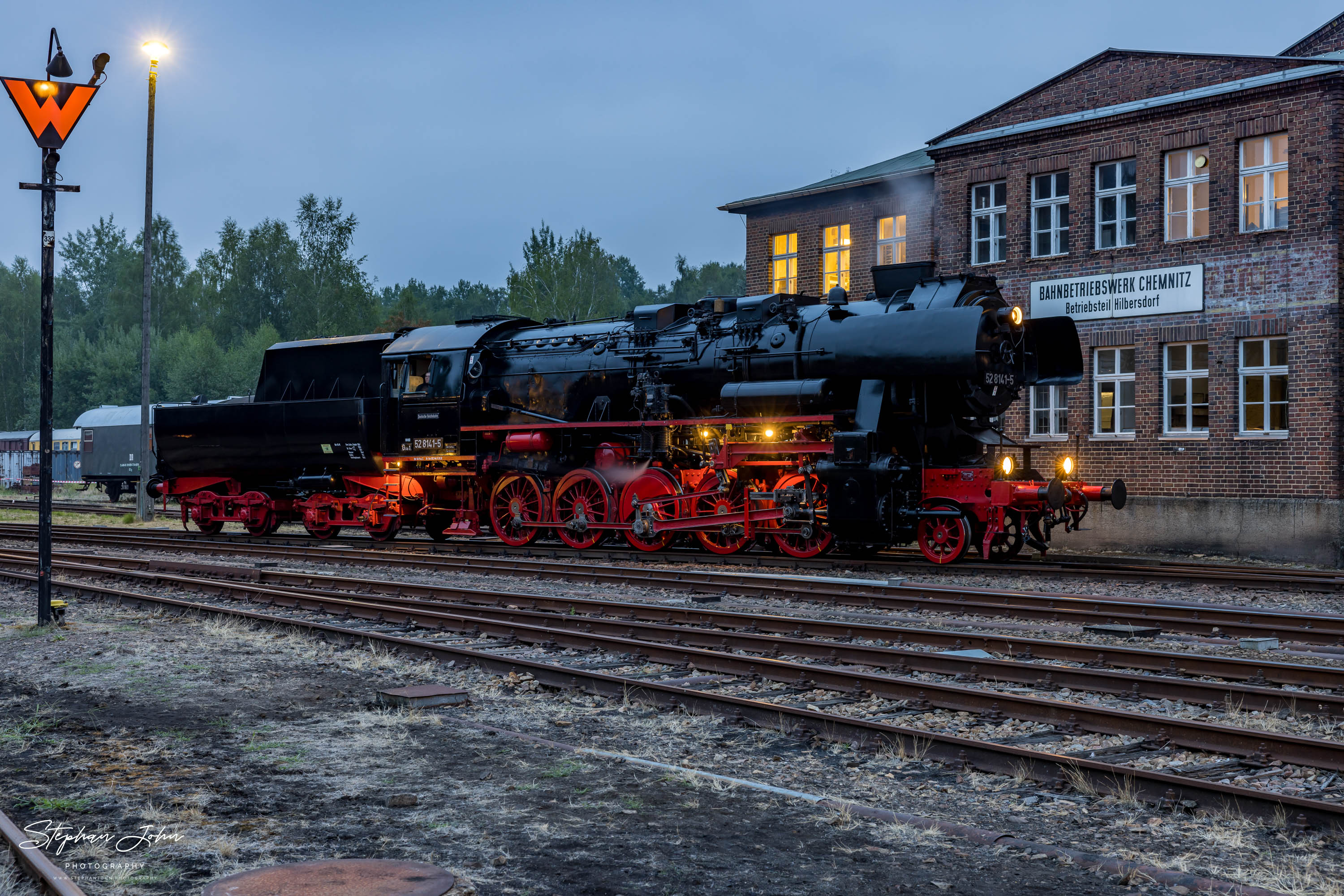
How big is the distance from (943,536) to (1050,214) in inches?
373

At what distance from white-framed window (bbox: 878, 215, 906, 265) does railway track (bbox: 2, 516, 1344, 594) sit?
8762mm

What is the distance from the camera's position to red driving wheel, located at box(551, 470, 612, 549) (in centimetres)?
1814

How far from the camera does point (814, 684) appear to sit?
26.2ft

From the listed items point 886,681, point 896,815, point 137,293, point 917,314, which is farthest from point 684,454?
point 137,293

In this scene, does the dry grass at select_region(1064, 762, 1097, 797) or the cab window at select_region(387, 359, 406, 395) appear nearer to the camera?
the dry grass at select_region(1064, 762, 1097, 797)

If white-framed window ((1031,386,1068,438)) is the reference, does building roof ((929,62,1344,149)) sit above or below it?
above

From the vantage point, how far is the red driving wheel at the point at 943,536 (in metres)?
15.0

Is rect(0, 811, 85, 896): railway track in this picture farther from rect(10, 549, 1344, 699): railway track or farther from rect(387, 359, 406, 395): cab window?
rect(387, 359, 406, 395): cab window

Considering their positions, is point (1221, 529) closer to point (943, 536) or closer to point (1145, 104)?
point (943, 536)

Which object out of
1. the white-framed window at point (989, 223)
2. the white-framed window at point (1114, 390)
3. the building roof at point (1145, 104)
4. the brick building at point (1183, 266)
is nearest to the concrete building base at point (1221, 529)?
the brick building at point (1183, 266)

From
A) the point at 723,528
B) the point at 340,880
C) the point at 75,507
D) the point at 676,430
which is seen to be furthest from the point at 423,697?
the point at 75,507

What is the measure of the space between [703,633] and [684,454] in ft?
25.1

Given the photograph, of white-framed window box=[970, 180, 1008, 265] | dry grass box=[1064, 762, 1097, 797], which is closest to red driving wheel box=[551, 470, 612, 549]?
white-framed window box=[970, 180, 1008, 265]

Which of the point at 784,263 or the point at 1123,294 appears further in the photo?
the point at 784,263
